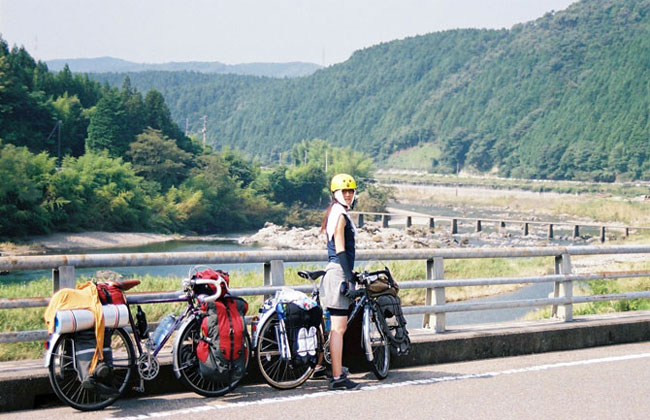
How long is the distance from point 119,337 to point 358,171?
160921 millimetres

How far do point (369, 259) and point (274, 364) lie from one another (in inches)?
71.4

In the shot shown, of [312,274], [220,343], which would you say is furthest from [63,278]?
[312,274]

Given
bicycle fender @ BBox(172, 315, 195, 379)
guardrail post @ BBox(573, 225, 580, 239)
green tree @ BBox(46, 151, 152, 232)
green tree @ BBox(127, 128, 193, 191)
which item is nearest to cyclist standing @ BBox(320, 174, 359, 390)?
bicycle fender @ BBox(172, 315, 195, 379)

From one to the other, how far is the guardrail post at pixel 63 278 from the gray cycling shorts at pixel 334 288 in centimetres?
216

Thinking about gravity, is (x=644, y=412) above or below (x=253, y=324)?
below

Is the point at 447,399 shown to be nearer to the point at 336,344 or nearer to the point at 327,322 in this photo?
the point at 336,344

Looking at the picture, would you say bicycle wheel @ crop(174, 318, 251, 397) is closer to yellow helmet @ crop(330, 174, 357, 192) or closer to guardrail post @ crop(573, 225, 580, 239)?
yellow helmet @ crop(330, 174, 357, 192)

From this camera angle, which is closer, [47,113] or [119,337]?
[119,337]

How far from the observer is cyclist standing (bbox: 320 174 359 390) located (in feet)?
25.2

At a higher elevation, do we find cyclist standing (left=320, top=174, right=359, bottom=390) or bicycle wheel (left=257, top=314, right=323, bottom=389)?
cyclist standing (left=320, top=174, right=359, bottom=390)

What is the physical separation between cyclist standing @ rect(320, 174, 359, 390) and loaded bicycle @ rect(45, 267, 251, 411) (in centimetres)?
84

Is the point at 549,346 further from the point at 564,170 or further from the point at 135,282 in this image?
the point at 564,170

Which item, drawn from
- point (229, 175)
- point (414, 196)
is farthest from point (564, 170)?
point (229, 175)

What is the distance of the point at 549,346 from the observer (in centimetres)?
1010
